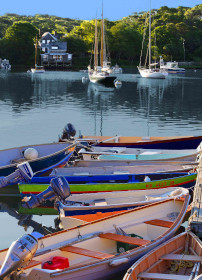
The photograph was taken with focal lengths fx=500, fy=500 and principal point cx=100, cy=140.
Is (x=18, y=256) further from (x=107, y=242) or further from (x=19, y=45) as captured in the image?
(x=19, y=45)

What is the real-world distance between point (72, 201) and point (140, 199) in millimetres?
1853

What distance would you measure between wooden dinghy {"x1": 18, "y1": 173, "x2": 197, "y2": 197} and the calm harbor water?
0.94 metres

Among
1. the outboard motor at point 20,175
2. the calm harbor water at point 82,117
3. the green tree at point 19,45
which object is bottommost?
the calm harbor water at point 82,117

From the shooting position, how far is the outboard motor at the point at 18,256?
8.36m

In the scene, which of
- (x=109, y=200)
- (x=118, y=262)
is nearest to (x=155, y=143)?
(x=109, y=200)

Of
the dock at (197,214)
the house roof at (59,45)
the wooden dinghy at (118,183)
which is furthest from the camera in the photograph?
the house roof at (59,45)

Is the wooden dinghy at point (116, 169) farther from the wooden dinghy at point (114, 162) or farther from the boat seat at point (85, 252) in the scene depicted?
the boat seat at point (85, 252)

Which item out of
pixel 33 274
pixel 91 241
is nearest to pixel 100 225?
pixel 91 241

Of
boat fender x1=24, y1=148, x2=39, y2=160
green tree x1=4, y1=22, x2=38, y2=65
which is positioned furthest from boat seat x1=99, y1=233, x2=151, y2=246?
green tree x1=4, y1=22, x2=38, y2=65

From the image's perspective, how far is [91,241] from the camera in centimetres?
1041

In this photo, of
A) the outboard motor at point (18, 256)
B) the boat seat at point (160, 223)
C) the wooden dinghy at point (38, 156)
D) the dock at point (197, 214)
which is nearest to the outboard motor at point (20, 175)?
the wooden dinghy at point (38, 156)

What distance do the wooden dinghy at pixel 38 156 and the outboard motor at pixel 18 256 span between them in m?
7.51

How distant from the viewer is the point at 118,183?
14742 mm

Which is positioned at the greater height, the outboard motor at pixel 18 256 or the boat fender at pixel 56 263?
the outboard motor at pixel 18 256
